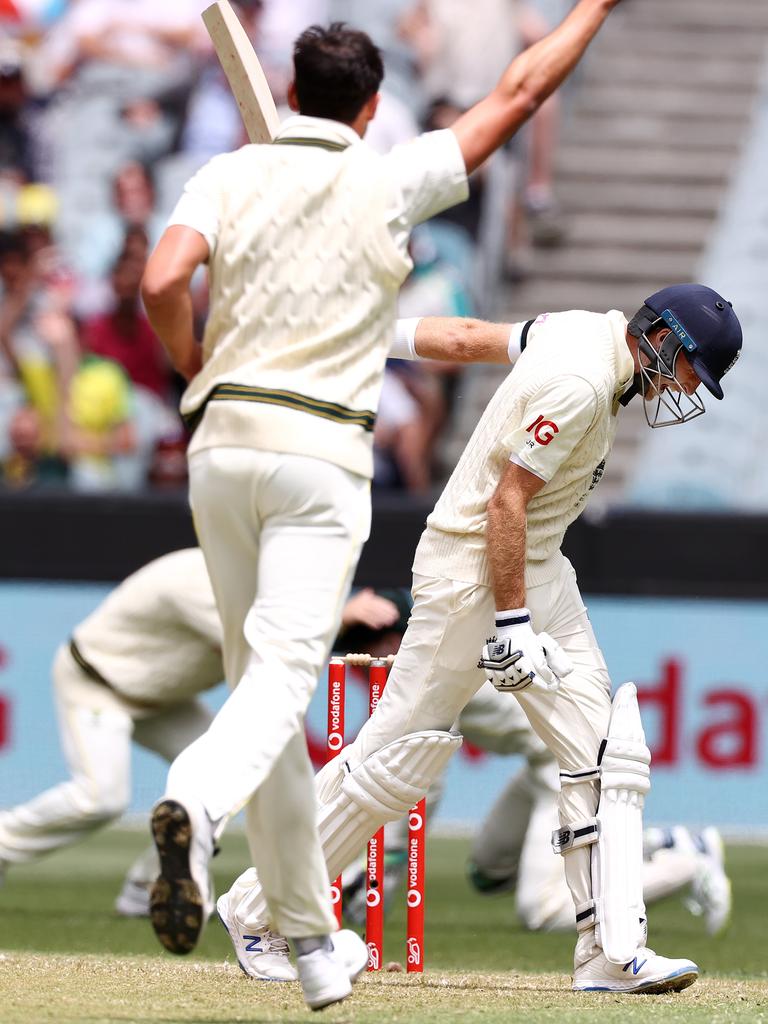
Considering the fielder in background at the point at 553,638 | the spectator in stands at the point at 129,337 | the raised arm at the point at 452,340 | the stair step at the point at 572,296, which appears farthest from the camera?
the stair step at the point at 572,296

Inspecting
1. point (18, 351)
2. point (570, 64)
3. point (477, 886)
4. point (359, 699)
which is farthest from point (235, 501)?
point (18, 351)

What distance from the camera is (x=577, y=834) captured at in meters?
Result: 4.80

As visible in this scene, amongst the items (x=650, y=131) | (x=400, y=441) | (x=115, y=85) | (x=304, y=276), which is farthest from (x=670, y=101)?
(x=304, y=276)

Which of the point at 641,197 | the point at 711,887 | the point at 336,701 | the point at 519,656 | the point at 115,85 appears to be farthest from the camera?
the point at 641,197

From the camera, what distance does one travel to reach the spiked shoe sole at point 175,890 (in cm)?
348

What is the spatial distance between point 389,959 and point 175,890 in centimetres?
255

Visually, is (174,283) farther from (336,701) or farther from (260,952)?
(260,952)

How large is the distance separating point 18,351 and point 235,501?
763 centimetres

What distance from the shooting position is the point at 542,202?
12.6m

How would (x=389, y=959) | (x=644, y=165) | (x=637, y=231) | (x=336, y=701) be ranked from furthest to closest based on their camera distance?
(x=644, y=165) → (x=637, y=231) → (x=389, y=959) → (x=336, y=701)

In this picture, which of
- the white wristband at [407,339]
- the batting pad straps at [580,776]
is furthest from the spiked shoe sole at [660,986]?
the white wristband at [407,339]

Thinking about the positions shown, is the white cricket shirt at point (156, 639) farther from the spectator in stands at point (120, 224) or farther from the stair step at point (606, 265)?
the stair step at point (606, 265)

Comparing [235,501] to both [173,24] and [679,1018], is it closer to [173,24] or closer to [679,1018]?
[679,1018]

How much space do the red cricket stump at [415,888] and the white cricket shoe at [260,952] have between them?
370 mm
